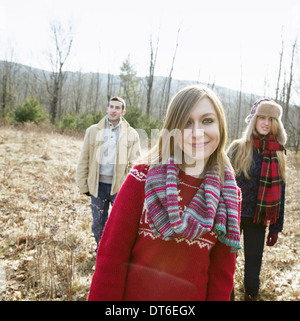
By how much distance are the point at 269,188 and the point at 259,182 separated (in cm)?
11

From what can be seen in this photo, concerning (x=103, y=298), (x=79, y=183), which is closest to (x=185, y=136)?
(x=103, y=298)

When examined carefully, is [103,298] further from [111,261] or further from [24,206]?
[24,206]

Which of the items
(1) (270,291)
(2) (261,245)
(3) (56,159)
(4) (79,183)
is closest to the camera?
(2) (261,245)

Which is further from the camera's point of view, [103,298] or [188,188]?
[188,188]

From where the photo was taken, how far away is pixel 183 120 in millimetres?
1166

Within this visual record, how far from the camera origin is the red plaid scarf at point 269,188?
92.7 inches

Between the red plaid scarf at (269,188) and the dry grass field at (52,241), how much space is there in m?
1.31

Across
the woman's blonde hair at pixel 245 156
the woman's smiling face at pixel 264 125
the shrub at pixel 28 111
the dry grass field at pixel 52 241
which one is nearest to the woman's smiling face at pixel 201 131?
the woman's blonde hair at pixel 245 156

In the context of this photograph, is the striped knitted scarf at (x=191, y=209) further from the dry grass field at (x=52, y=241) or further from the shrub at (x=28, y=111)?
the shrub at (x=28, y=111)

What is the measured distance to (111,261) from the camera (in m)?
1.10

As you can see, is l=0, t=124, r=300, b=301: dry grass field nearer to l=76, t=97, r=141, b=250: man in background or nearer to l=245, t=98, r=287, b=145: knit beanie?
l=76, t=97, r=141, b=250: man in background

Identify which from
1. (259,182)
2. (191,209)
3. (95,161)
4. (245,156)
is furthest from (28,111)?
(191,209)

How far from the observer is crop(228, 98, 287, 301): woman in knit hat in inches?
93.0
